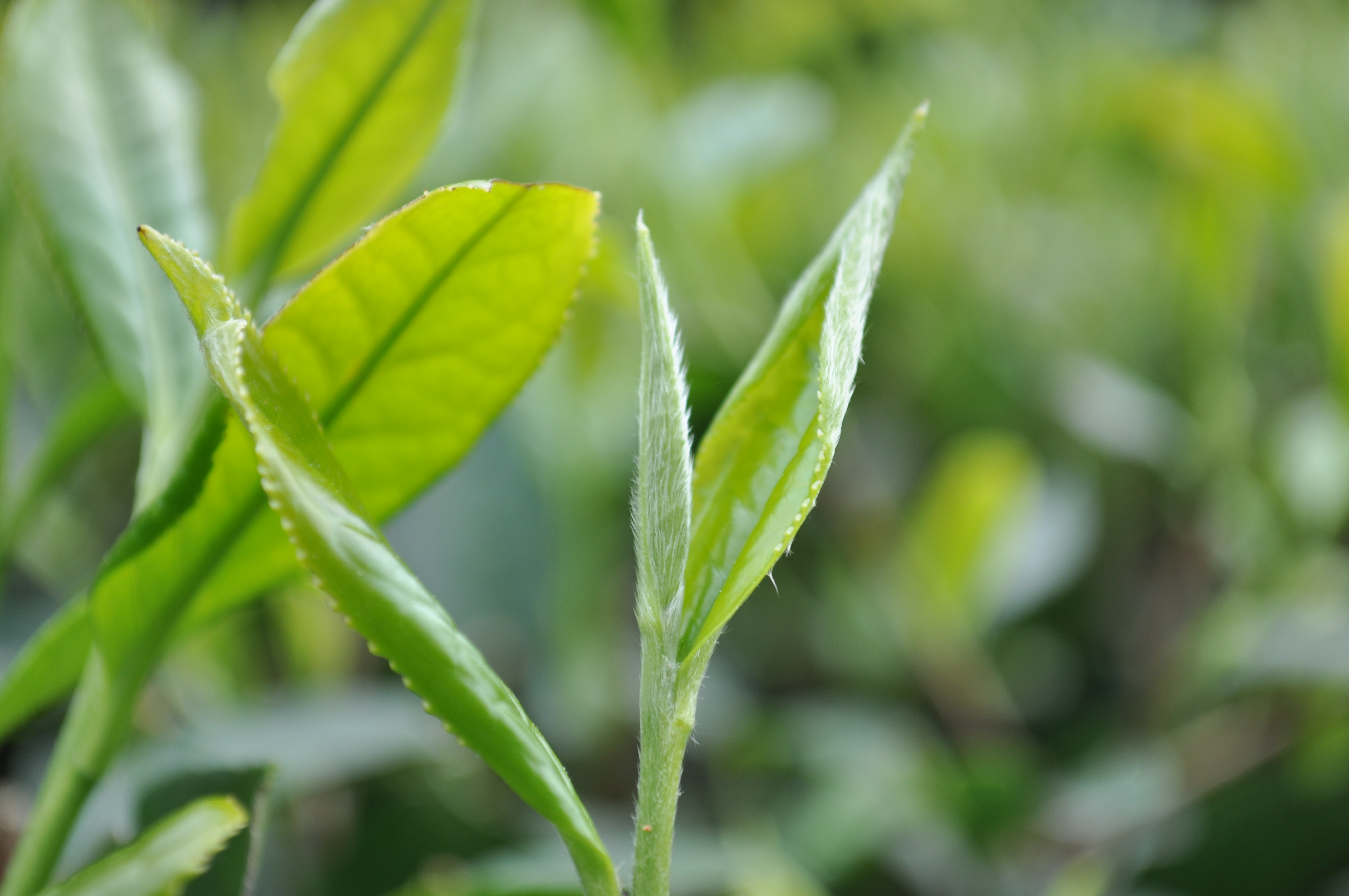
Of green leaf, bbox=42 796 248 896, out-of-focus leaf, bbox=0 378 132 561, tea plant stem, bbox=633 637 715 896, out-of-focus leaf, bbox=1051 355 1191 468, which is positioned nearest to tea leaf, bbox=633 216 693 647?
tea plant stem, bbox=633 637 715 896

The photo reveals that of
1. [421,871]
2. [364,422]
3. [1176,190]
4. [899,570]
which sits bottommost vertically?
[421,871]

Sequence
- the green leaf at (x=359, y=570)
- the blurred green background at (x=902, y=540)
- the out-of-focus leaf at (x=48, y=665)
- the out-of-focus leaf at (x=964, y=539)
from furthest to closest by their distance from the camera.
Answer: the out-of-focus leaf at (x=964, y=539), the blurred green background at (x=902, y=540), the out-of-focus leaf at (x=48, y=665), the green leaf at (x=359, y=570)

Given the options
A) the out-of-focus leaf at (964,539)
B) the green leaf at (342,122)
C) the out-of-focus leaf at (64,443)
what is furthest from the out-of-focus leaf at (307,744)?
the out-of-focus leaf at (964,539)

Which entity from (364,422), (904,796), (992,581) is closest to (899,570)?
(992,581)

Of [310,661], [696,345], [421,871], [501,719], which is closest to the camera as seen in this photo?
[501,719]

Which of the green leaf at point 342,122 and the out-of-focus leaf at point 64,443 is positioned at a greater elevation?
the green leaf at point 342,122

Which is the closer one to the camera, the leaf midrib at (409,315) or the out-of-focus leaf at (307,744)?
the leaf midrib at (409,315)

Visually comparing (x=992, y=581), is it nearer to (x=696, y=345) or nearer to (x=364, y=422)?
(x=696, y=345)

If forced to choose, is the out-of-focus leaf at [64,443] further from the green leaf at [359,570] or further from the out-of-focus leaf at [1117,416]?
the out-of-focus leaf at [1117,416]
